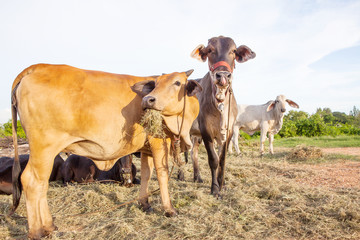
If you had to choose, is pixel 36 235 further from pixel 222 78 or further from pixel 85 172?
pixel 85 172

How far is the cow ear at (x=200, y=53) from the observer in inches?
192

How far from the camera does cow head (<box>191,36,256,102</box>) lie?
4.40 metres

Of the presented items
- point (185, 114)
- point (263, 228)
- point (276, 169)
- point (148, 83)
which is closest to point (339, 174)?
point (276, 169)

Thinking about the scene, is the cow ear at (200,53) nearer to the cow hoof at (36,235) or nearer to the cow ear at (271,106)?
the cow hoof at (36,235)

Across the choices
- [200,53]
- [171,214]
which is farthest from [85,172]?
[200,53]

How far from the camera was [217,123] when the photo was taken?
4938mm

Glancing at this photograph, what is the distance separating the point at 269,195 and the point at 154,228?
2.13 m

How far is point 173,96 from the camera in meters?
3.49

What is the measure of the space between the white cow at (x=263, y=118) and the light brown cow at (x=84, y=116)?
8.91 meters

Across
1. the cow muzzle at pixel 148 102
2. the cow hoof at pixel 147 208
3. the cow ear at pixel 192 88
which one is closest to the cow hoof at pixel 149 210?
the cow hoof at pixel 147 208

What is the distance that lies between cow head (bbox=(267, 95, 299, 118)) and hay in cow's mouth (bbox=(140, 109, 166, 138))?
9.50 metres

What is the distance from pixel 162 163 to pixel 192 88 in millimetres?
1135

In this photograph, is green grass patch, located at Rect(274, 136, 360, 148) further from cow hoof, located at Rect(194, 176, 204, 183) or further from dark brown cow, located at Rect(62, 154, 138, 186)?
dark brown cow, located at Rect(62, 154, 138, 186)

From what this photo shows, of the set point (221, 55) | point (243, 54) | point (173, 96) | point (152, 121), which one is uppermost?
point (243, 54)
